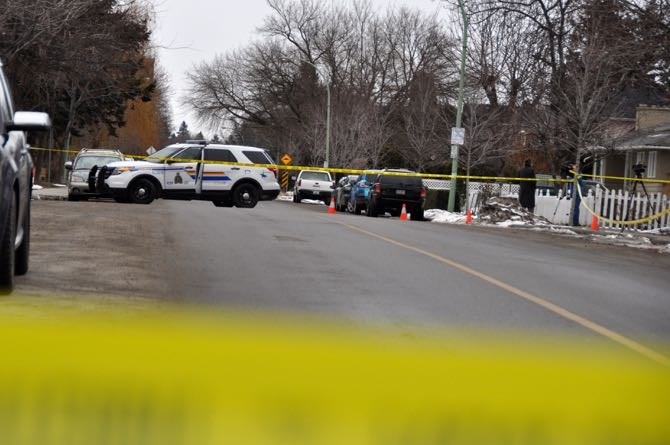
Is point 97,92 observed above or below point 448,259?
above

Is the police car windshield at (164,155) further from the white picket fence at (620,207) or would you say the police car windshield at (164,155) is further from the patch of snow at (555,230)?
the white picket fence at (620,207)

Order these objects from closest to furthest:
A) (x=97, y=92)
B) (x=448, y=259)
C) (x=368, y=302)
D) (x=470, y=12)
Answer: (x=368, y=302), (x=448, y=259), (x=470, y=12), (x=97, y=92)

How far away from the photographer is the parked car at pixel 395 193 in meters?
32.5

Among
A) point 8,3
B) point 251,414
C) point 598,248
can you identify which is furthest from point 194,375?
point 8,3

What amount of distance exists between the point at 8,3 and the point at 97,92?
86.7 ft

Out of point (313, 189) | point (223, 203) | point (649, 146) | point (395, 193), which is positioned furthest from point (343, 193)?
point (649, 146)

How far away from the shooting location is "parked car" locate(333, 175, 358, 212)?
3767cm

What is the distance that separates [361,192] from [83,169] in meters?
9.47

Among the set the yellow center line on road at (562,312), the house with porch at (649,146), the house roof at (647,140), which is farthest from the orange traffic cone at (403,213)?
the yellow center line on road at (562,312)

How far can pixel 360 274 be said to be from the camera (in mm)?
11539

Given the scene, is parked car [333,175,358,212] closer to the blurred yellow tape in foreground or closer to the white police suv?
the white police suv

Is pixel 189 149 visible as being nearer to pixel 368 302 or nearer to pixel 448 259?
pixel 448 259

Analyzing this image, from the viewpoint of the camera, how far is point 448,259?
45.9 feet

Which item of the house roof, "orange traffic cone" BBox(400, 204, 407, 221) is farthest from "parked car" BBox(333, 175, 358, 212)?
the house roof
